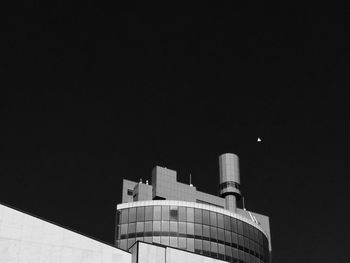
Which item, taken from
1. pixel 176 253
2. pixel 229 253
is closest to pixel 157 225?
pixel 229 253

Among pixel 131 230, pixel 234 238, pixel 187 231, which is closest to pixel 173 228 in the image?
pixel 187 231

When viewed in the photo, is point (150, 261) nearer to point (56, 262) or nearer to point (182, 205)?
point (56, 262)

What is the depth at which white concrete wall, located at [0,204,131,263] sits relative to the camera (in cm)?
4528

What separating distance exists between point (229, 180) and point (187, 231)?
27.7 metres

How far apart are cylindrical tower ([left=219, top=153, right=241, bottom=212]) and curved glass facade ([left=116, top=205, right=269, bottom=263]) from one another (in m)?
18.2

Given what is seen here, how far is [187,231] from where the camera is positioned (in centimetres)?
10031

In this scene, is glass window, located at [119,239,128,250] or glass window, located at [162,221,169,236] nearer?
glass window, located at [119,239,128,250]

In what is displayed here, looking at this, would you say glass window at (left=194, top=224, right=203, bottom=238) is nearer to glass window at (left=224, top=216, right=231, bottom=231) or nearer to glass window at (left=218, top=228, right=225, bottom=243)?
glass window at (left=218, top=228, right=225, bottom=243)

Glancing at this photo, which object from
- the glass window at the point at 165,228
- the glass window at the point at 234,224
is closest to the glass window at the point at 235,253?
the glass window at the point at 234,224

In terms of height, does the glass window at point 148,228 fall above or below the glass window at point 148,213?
below

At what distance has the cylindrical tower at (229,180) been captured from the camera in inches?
4877

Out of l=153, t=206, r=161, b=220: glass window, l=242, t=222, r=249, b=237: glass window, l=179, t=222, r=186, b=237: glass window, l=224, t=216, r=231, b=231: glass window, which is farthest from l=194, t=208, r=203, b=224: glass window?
l=242, t=222, r=249, b=237: glass window

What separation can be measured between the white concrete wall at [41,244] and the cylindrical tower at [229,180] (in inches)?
2983

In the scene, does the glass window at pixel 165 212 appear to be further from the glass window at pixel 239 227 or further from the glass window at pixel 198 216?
the glass window at pixel 239 227
